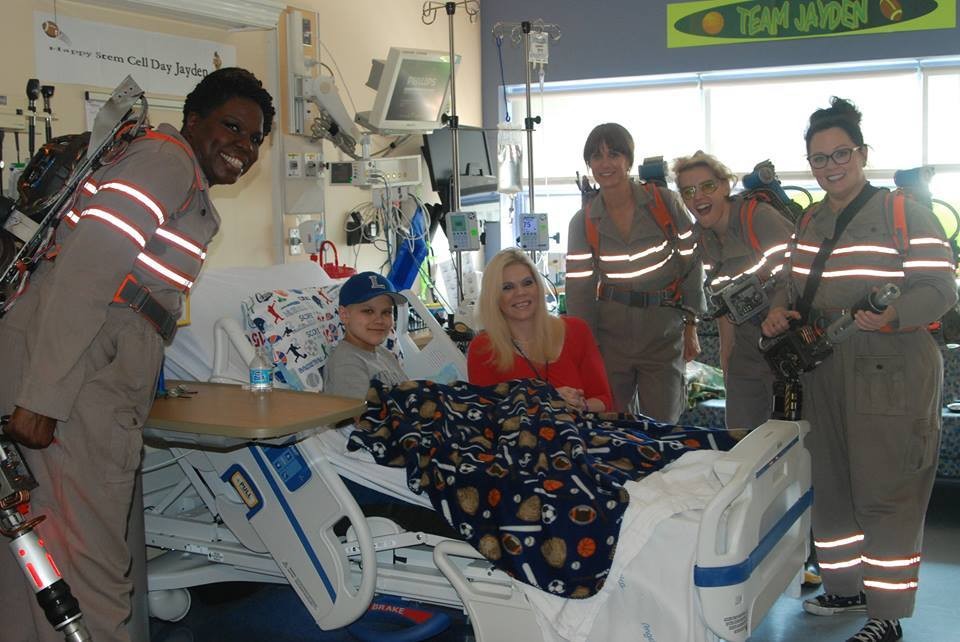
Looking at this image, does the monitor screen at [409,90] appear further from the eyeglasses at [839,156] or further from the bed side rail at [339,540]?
the bed side rail at [339,540]

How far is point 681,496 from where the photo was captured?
7.10 ft

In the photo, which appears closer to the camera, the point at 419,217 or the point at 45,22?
the point at 45,22

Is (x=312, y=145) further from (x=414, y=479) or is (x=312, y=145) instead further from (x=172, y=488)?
(x=414, y=479)

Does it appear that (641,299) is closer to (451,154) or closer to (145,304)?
(145,304)

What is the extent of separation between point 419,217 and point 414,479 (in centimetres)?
281

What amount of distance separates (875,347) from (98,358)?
81.1 inches

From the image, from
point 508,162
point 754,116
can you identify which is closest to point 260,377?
point 508,162

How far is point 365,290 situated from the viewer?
3.03 meters

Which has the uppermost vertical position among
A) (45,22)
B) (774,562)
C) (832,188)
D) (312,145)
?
(45,22)

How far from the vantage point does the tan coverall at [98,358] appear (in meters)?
1.85

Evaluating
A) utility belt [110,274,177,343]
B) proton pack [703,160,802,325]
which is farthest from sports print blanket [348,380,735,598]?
utility belt [110,274,177,343]

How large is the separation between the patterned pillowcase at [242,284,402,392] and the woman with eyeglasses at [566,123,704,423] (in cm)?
91

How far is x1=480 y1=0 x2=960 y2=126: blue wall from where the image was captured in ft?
19.3

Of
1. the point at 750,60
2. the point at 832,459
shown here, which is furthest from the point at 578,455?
the point at 750,60
